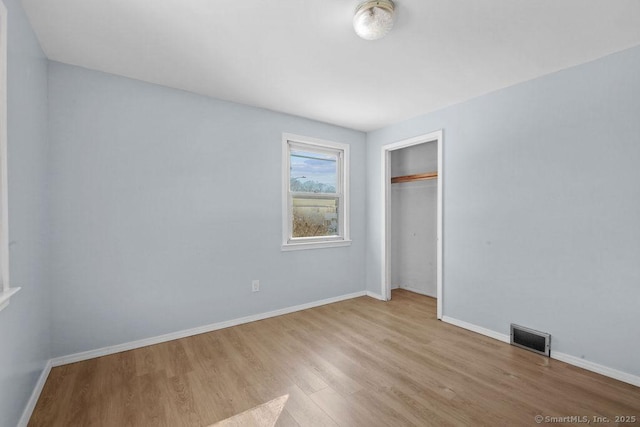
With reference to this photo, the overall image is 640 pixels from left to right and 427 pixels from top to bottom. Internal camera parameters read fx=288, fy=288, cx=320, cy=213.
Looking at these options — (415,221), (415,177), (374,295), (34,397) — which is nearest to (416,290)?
(374,295)

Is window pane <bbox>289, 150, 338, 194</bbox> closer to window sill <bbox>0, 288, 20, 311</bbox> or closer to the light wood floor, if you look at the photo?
the light wood floor

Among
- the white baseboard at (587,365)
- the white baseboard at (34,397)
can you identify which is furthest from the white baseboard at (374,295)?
the white baseboard at (34,397)

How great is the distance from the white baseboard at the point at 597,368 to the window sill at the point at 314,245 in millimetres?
2450

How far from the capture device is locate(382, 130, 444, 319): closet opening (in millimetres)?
4062

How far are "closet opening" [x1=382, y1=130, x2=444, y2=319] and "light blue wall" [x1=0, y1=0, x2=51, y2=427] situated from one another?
139 inches

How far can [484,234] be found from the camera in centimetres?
297

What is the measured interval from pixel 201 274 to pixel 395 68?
8.81 feet

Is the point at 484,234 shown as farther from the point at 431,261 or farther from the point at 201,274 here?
the point at 201,274

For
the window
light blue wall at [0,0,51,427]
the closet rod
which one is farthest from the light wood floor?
the closet rod

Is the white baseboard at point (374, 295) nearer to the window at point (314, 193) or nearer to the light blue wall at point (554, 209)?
the window at point (314, 193)

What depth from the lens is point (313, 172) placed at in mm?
3920

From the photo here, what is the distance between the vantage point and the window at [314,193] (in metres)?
3.63

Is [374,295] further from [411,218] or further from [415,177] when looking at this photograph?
[415,177]

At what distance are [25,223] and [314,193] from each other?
2768 mm
